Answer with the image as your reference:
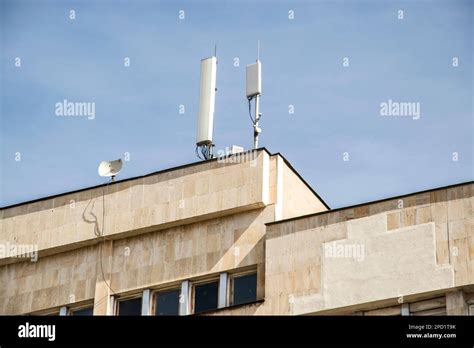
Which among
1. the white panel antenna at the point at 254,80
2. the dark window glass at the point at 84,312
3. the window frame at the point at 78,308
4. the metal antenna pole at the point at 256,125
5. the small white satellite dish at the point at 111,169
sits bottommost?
the dark window glass at the point at 84,312

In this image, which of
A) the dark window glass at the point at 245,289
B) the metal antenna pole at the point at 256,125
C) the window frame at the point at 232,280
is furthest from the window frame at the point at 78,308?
the metal antenna pole at the point at 256,125

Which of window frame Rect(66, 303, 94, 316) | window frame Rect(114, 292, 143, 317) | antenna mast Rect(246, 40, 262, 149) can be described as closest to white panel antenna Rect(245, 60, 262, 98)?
antenna mast Rect(246, 40, 262, 149)

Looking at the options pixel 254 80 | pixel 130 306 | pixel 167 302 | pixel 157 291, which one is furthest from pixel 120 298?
pixel 254 80

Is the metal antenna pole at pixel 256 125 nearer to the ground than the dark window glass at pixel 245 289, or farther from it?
farther from it

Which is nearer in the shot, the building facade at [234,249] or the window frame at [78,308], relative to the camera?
the building facade at [234,249]

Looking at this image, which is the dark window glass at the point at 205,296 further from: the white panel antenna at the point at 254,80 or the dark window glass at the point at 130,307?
the white panel antenna at the point at 254,80

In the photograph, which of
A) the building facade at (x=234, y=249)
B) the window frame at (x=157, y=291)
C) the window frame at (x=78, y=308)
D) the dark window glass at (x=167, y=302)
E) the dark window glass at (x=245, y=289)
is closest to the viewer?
the building facade at (x=234, y=249)

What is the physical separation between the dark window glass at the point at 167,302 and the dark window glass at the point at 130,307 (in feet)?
2.06

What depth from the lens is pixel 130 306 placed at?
1797 inches

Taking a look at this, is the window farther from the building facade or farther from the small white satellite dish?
the small white satellite dish

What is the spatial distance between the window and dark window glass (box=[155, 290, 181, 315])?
63 centimetres

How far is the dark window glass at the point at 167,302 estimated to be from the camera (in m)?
44.7
